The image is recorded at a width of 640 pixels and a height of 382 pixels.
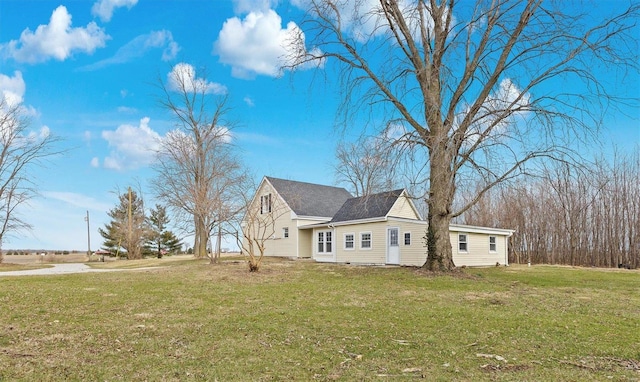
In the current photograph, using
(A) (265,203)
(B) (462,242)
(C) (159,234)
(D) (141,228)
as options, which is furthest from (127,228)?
(B) (462,242)

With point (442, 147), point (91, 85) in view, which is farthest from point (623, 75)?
point (91, 85)

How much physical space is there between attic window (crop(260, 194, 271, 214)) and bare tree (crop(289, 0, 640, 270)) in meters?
16.1

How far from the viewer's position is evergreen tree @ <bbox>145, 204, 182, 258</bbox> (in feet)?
139

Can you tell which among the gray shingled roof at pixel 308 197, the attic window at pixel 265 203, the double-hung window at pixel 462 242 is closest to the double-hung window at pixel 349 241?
the gray shingled roof at pixel 308 197

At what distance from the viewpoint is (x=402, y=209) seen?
24000 millimetres

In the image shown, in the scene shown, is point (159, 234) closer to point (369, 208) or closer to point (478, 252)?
point (369, 208)

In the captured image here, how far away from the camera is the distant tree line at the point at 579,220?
25.2 meters

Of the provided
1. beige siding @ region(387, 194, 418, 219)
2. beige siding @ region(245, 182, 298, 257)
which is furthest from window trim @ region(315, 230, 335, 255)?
beige siding @ region(387, 194, 418, 219)

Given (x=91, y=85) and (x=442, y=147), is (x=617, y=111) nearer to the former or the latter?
(x=442, y=147)

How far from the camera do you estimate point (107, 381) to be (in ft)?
13.1

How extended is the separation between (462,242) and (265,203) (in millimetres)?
15143

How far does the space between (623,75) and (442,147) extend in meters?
5.60

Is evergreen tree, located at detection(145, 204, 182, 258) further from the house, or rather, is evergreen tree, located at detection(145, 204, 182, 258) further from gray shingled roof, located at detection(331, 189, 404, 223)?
gray shingled roof, located at detection(331, 189, 404, 223)

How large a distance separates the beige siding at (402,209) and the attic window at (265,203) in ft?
34.1
